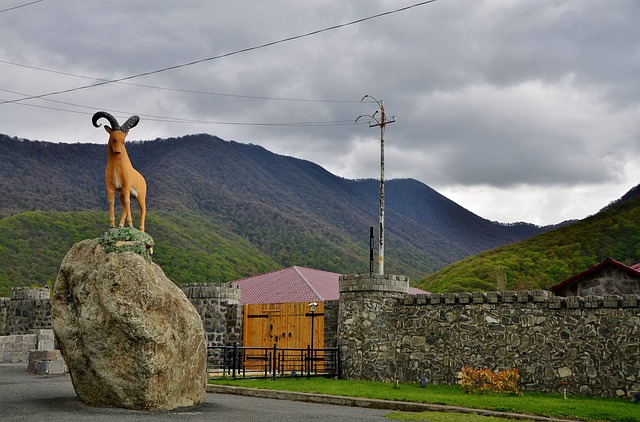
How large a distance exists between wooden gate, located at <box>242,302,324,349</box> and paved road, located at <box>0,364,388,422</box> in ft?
23.4

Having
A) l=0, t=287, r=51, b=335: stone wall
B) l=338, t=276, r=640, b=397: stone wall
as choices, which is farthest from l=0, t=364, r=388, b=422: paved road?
l=0, t=287, r=51, b=335: stone wall

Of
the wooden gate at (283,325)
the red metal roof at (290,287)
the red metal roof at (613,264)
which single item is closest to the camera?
the wooden gate at (283,325)

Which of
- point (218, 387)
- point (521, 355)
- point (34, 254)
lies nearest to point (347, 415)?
point (218, 387)

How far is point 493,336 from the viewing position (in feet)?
62.5

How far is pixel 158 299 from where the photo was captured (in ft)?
40.3

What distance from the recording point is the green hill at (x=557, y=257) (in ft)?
168

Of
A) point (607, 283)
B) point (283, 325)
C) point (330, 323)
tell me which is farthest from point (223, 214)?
point (330, 323)

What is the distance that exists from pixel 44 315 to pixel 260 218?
54.5m

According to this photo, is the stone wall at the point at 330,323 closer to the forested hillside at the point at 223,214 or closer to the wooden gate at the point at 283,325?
the wooden gate at the point at 283,325

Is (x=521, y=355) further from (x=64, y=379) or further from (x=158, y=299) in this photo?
(x=64, y=379)

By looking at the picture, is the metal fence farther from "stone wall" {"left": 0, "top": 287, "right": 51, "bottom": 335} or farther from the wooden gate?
"stone wall" {"left": 0, "top": 287, "right": 51, "bottom": 335}

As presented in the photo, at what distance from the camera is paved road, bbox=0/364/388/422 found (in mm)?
11500

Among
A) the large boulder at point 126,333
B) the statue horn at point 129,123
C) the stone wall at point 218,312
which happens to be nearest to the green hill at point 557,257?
the stone wall at point 218,312

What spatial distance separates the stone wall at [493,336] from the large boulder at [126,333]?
880cm
